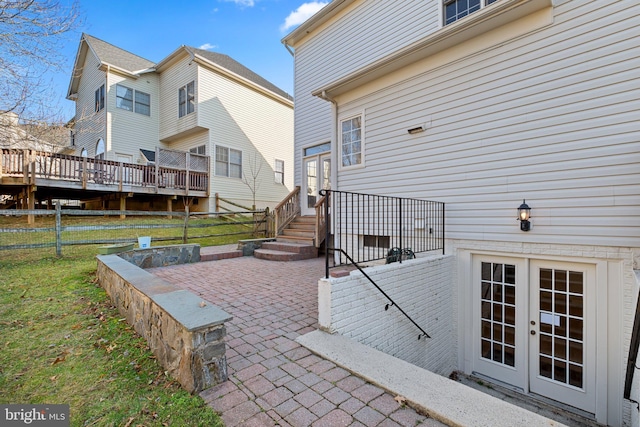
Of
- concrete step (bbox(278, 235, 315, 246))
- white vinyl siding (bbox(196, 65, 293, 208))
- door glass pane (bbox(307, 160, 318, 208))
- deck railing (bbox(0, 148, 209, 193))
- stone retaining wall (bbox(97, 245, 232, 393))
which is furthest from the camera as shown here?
white vinyl siding (bbox(196, 65, 293, 208))

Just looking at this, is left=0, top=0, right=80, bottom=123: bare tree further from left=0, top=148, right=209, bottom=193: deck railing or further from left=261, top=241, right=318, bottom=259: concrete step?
left=261, top=241, right=318, bottom=259: concrete step

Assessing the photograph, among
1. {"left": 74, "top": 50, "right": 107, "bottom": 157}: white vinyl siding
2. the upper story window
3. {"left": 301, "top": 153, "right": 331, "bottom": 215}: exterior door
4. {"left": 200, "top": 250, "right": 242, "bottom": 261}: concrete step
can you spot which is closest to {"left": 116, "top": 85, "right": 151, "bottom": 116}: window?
{"left": 74, "top": 50, "right": 107, "bottom": 157}: white vinyl siding

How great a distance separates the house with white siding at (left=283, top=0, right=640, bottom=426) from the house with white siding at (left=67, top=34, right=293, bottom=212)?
9.73m

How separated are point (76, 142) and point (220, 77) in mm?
10827

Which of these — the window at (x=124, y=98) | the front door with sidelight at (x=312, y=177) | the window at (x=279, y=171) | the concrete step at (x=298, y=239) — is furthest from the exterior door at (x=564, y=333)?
the window at (x=124, y=98)

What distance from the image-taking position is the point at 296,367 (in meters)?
2.76

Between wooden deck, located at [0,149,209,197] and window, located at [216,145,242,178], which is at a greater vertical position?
window, located at [216,145,242,178]

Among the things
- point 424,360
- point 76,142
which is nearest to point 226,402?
point 424,360

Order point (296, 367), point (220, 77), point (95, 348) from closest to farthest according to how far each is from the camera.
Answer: point (296, 367) < point (95, 348) < point (220, 77)

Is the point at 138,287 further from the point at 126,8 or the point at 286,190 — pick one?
the point at 286,190

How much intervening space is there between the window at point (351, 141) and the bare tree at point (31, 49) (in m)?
6.04

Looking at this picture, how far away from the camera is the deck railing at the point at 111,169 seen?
956 cm

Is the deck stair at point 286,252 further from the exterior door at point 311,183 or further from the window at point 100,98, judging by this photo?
the window at point 100,98

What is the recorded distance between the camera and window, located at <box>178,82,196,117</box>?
548 inches
